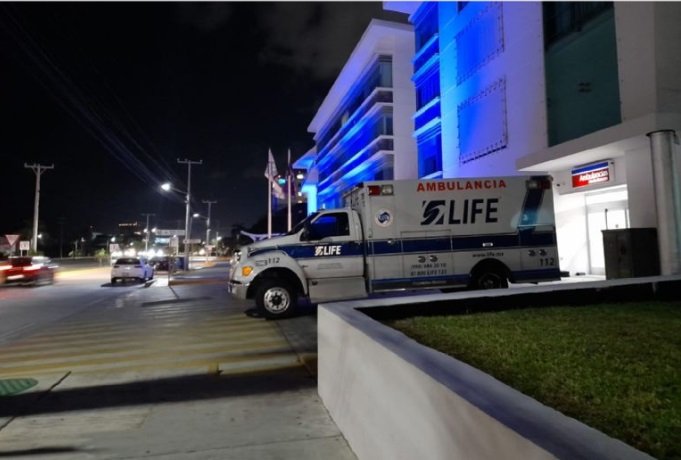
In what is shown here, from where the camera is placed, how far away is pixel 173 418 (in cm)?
521

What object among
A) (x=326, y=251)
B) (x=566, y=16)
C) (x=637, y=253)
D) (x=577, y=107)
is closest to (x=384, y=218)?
(x=326, y=251)

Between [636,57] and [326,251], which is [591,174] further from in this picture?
[326,251]

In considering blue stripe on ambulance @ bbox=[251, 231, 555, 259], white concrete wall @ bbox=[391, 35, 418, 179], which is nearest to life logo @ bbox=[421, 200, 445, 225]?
blue stripe on ambulance @ bbox=[251, 231, 555, 259]

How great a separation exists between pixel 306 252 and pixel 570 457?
987 centimetres

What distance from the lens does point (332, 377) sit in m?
5.05

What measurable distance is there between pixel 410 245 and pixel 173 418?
7.54 meters

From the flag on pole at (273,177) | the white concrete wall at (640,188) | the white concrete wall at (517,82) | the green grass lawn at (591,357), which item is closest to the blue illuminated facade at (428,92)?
the white concrete wall at (517,82)

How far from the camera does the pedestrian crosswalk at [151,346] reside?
756 cm

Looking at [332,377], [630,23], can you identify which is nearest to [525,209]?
[630,23]

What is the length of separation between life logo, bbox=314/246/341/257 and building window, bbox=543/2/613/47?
11.0m

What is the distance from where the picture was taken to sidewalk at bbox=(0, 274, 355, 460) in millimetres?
4324

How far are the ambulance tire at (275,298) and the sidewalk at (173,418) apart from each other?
4.28 meters

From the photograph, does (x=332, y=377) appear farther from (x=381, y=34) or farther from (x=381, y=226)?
(x=381, y=34)

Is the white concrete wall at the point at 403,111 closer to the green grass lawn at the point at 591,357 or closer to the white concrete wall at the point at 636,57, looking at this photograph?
the white concrete wall at the point at 636,57
